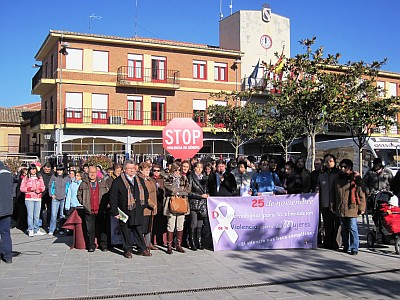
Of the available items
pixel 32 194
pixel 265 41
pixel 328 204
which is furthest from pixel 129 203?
pixel 265 41

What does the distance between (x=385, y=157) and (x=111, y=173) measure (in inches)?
602

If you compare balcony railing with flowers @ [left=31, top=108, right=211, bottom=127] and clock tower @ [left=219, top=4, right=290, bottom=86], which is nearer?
balcony railing with flowers @ [left=31, top=108, right=211, bottom=127]

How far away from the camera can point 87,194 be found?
9.07m

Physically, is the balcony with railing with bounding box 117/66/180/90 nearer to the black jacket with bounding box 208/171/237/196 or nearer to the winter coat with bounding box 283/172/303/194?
the black jacket with bounding box 208/171/237/196

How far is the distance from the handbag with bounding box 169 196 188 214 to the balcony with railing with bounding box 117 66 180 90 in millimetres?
23196

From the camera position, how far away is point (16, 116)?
41844 millimetres

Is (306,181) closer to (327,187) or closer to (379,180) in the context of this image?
(327,187)

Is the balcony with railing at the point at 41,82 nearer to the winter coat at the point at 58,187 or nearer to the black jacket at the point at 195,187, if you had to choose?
the winter coat at the point at 58,187

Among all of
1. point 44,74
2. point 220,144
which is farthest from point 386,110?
point 44,74

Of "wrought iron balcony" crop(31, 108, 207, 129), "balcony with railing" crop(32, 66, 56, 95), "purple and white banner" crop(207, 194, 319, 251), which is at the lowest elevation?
Answer: "purple and white banner" crop(207, 194, 319, 251)

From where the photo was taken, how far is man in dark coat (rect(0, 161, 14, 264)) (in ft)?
25.8

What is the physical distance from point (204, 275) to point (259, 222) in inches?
91.7

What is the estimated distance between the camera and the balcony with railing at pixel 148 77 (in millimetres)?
31016

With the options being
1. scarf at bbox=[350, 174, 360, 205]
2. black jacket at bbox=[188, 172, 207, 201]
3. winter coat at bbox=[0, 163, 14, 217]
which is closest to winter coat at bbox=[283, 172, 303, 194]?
scarf at bbox=[350, 174, 360, 205]
